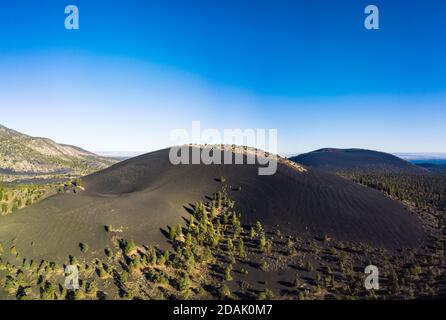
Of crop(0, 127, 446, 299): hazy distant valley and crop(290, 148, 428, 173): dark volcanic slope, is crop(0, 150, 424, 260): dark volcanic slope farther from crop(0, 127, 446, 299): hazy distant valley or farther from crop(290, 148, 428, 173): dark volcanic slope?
crop(290, 148, 428, 173): dark volcanic slope

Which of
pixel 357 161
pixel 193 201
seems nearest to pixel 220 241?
pixel 193 201

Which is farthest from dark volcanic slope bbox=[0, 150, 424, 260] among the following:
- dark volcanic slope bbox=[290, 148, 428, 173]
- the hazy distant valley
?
dark volcanic slope bbox=[290, 148, 428, 173]

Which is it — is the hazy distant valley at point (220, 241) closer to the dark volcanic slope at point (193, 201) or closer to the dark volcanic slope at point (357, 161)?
the dark volcanic slope at point (193, 201)

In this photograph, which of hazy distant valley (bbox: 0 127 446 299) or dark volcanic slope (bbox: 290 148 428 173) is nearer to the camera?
hazy distant valley (bbox: 0 127 446 299)

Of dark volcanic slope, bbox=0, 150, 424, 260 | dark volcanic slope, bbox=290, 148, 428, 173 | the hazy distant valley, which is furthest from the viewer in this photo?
dark volcanic slope, bbox=290, 148, 428, 173

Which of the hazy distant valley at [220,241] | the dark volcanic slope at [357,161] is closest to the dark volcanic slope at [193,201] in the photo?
the hazy distant valley at [220,241]

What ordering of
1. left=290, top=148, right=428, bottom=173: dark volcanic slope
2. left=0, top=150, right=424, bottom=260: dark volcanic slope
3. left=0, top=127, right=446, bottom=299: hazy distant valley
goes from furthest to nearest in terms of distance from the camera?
left=290, top=148, right=428, bottom=173: dark volcanic slope < left=0, top=150, right=424, bottom=260: dark volcanic slope < left=0, top=127, right=446, bottom=299: hazy distant valley

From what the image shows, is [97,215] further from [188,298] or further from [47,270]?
[188,298]
